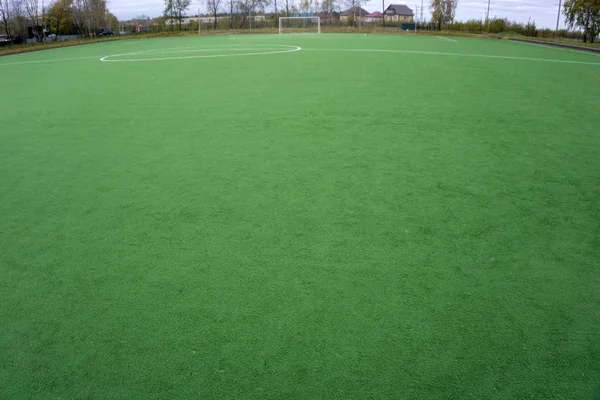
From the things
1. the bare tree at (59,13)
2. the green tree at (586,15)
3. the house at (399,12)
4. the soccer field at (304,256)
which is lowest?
the soccer field at (304,256)

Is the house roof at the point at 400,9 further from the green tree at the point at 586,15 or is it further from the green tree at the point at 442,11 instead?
the green tree at the point at 586,15

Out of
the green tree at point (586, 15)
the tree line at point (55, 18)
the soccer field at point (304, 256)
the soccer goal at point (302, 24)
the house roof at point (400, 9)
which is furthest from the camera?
the house roof at point (400, 9)

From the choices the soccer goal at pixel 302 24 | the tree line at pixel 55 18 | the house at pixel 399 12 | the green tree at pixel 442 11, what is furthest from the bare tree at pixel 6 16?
the house at pixel 399 12

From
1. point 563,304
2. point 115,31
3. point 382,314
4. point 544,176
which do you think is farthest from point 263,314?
point 115,31

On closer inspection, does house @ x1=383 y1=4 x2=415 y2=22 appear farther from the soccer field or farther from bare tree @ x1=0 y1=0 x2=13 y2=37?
the soccer field

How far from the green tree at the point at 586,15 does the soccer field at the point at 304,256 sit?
18399 mm

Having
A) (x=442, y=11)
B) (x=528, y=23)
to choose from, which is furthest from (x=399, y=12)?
(x=528, y=23)

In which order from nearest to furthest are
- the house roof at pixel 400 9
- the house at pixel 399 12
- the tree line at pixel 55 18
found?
the tree line at pixel 55 18 → the house at pixel 399 12 → the house roof at pixel 400 9

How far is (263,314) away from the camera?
226cm

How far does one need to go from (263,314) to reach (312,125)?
367 cm

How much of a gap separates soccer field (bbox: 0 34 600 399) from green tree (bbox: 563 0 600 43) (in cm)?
1840

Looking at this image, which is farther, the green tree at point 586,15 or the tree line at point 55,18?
the tree line at point 55,18

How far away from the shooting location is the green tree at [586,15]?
20.4 m

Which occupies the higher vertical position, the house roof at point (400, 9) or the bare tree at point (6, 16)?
the house roof at point (400, 9)
